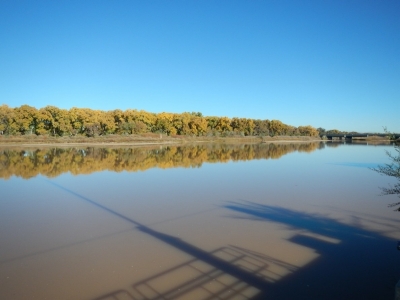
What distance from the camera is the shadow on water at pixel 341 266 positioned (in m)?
3.87

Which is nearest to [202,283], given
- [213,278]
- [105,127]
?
[213,278]

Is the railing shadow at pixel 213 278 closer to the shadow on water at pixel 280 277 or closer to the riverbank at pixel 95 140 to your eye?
the shadow on water at pixel 280 277

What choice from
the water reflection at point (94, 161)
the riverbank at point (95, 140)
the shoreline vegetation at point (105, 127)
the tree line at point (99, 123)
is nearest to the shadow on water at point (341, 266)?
the water reflection at point (94, 161)

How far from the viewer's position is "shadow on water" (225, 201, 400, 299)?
12.7 feet

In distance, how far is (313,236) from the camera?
588 centimetres

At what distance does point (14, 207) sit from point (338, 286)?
325 inches

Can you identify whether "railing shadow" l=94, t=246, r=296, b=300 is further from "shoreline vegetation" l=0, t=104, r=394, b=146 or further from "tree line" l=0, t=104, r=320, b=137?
"tree line" l=0, t=104, r=320, b=137

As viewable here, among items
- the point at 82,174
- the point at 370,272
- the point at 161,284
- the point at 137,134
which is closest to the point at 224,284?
the point at 161,284

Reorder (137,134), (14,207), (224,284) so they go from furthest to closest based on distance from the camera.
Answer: (137,134), (14,207), (224,284)

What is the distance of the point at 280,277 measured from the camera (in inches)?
167

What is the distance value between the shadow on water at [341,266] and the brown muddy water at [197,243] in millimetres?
16

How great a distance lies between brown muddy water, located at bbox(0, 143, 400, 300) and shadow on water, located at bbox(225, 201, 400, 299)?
0.05 ft

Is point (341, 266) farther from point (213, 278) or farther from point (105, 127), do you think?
point (105, 127)

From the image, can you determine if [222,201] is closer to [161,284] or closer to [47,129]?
[161,284]
